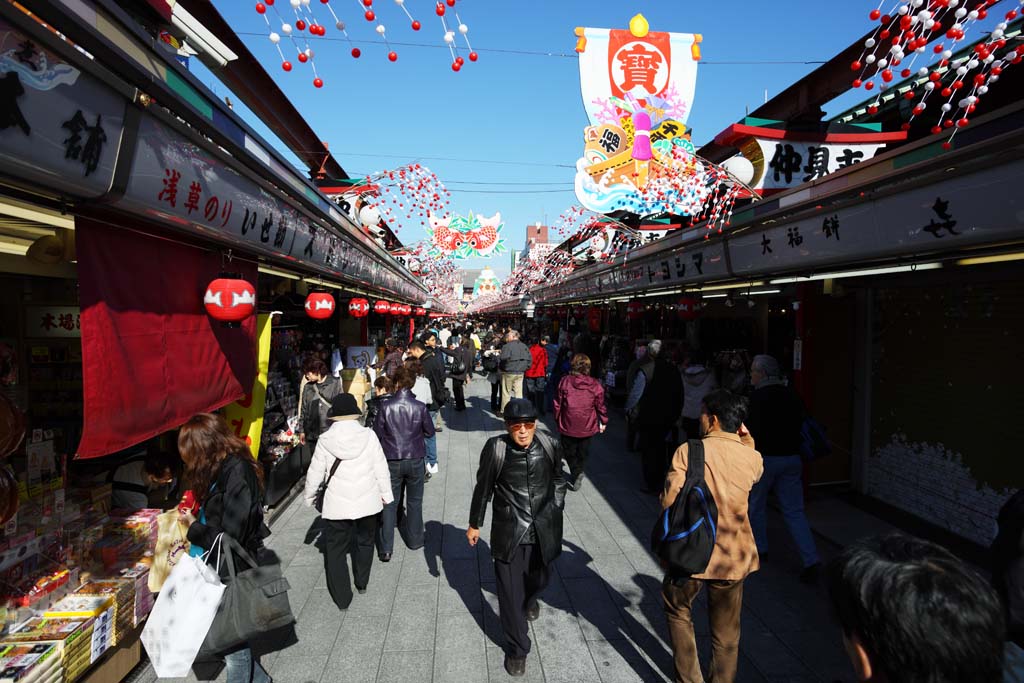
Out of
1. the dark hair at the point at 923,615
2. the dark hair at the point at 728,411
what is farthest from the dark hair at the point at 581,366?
the dark hair at the point at 923,615

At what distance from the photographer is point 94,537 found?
12.6 ft

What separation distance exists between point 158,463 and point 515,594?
11.0ft

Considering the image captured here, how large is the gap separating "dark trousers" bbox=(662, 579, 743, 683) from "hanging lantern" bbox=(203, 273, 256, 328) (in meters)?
3.37

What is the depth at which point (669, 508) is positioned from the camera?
3.08 meters

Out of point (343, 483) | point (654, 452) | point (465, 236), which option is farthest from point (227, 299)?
point (465, 236)

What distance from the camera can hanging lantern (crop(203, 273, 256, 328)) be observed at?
11.8ft

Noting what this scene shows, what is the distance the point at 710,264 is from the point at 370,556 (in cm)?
537

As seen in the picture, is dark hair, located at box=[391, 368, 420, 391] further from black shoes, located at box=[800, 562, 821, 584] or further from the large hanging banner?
the large hanging banner

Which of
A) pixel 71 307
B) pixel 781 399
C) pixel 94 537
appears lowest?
pixel 94 537

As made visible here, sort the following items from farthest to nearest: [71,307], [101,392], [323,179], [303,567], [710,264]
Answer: [323,179] < [710,264] < [303,567] < [71,307] < [101,392]

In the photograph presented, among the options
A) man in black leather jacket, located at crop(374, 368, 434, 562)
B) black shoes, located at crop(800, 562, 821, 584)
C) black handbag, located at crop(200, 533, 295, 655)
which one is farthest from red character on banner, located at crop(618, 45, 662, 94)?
black handbag, located at crop(200, 533, 295, 655)

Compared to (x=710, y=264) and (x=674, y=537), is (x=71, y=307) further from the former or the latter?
(x=710, y=264)

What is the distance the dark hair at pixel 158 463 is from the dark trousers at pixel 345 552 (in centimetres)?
157

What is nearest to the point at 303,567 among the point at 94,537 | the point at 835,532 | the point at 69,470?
the point at 94,537
